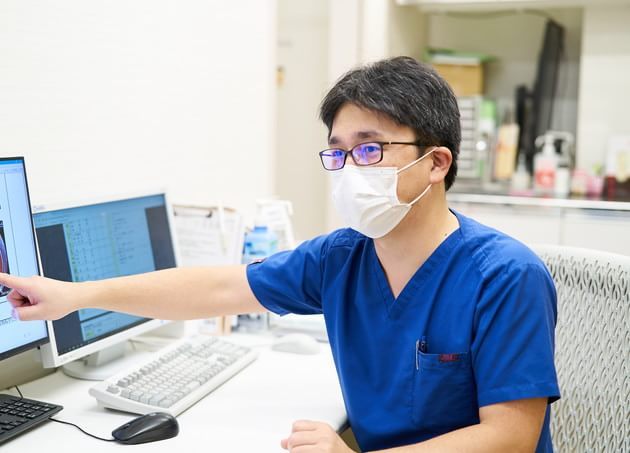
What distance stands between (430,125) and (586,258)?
0.44m

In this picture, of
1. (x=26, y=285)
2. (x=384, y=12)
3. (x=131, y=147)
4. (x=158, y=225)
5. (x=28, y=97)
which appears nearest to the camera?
(x=26, y=285)

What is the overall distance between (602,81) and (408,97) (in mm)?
2593

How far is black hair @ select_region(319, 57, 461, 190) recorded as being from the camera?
1197mm

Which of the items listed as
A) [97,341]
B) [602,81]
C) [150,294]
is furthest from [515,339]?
[602,81]

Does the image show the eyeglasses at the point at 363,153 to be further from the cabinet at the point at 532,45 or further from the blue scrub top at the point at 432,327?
the cabinet at the point at 532,45

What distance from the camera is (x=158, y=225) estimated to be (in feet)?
5.52

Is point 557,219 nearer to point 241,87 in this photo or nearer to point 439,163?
point 241,87

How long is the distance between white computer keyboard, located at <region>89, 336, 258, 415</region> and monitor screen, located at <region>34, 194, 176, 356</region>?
13cm

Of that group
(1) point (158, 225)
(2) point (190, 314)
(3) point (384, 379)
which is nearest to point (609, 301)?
(3) point (384, 379)

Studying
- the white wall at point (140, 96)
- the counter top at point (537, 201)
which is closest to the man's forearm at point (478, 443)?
the white wall at point (140, 96)

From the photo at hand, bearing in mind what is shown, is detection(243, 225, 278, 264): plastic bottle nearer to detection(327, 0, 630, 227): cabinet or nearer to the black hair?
the black hair

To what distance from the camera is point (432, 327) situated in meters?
1.21

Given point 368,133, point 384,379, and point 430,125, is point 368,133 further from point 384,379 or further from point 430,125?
point 384,379

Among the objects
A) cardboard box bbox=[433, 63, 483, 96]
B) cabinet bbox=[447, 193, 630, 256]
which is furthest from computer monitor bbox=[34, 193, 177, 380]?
cardboard box bbox=[433, 63, 483, 96]
